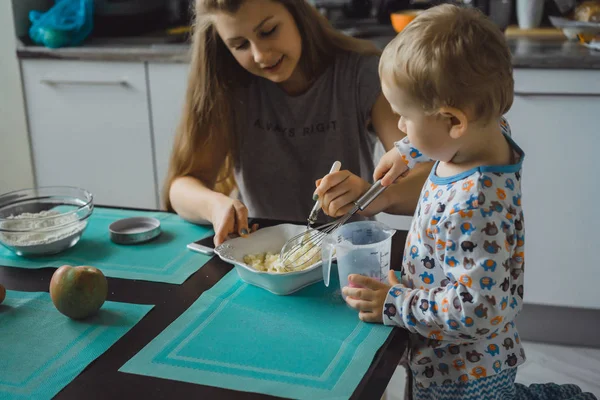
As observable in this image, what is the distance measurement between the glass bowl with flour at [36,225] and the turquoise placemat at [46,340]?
133 mm

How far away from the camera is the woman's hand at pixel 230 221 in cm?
128

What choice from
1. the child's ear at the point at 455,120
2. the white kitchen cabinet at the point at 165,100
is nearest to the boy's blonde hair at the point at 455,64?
the child's ear at the point at 455,120

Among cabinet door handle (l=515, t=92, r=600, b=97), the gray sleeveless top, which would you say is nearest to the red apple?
the gray sleeveless top

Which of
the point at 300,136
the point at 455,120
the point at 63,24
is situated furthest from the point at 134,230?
the point at 63,24

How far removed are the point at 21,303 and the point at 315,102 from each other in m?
0.81

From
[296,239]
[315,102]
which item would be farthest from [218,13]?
[296,239]

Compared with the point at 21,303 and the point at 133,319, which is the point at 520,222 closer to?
the point at 133,319

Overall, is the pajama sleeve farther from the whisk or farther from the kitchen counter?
the kitchen counter

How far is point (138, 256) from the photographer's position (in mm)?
1300

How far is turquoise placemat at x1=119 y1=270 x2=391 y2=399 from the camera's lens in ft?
2.96

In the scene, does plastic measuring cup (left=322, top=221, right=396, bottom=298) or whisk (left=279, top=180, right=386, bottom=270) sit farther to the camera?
whisk (left=279, top=180, right=386, bottom=270)

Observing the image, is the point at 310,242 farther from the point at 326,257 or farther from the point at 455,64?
the point at 455,64

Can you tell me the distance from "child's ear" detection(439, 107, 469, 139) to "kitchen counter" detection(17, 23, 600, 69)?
134 cm

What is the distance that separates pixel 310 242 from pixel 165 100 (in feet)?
4.85
